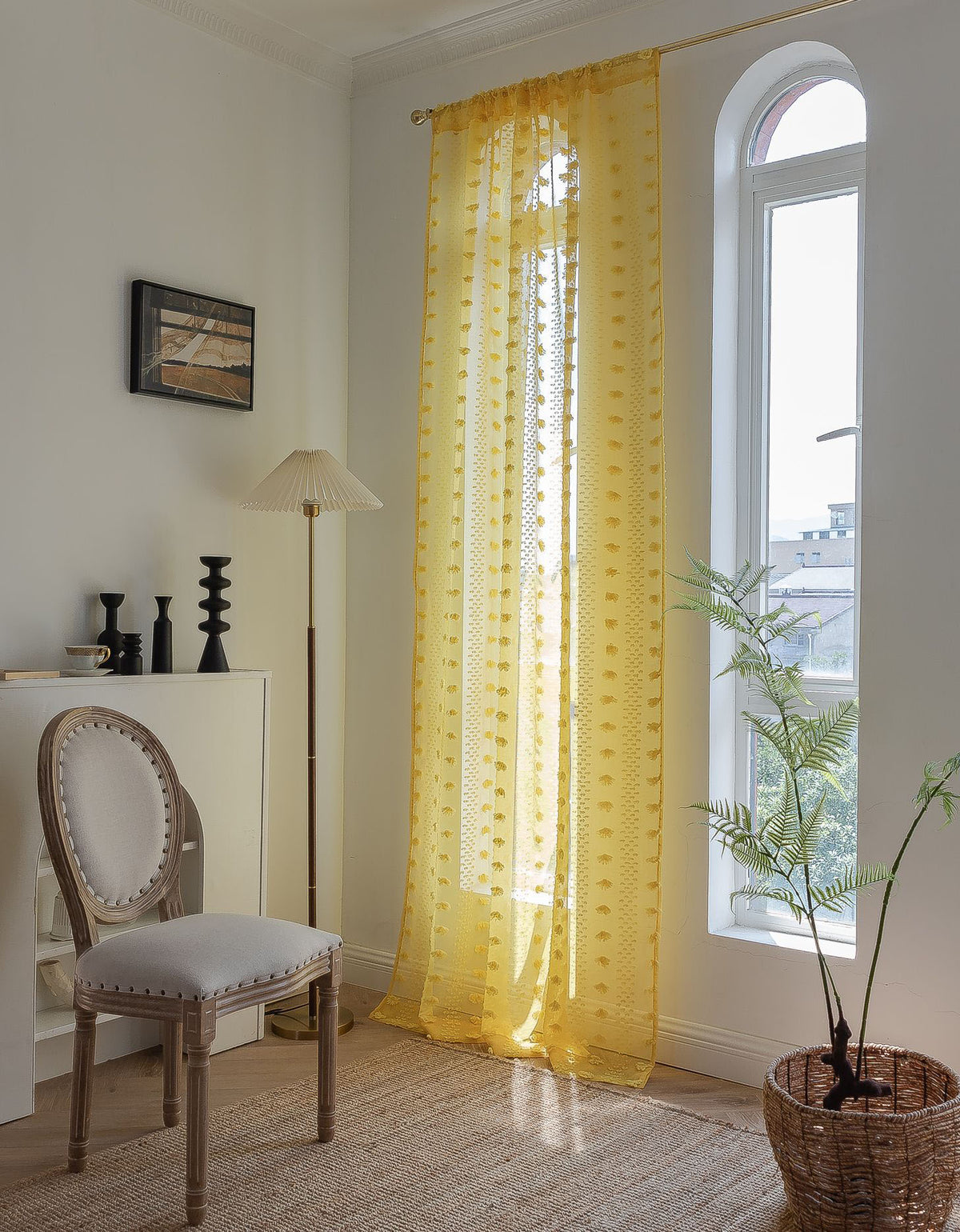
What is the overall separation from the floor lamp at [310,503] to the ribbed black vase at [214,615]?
199 millimetres

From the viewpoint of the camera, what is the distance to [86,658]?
2.98m

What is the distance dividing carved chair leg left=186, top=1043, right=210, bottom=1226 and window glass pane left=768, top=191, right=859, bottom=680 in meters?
1.85

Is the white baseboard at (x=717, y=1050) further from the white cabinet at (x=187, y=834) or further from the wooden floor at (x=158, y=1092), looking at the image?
the white cabinet at (x=187, y=834)

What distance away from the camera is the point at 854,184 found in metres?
3.08

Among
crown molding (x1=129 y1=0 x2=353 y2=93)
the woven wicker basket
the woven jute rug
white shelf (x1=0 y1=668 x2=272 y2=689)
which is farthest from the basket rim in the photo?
crown molding (x1=129 y1=0 x2=353 y2=93)

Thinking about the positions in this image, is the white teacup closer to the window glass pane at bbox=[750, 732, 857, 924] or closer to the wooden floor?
the wooden floor

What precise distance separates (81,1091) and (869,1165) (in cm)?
167

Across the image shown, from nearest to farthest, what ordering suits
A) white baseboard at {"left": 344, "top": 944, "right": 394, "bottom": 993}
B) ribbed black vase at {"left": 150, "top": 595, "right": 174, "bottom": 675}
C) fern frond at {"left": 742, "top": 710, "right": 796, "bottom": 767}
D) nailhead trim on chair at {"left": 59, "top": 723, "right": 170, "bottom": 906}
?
fern frond at {"left": 742, "top": 710, "right": 796, "bottom": 767}, nailhead trim on chair at {"left": 59, "top": 723, "right": 170, "bottom": 906}, ribbed black vase at {"left": 150, "top": 595, "right": 174, "bottom": 675}, white baseboard at {"left": 344, "top": 944, "right": 394, "bottom": 993}

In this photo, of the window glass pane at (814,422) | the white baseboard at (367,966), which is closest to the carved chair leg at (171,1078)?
the white baseboard at (367,966)

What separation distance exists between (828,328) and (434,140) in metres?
1.43

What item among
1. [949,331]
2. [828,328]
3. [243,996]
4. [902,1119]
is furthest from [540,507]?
[902,1119]

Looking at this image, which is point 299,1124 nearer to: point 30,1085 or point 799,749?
point 30,1085

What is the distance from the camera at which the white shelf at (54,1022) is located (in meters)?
2.81

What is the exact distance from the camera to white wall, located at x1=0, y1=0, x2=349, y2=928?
9.98 feet
